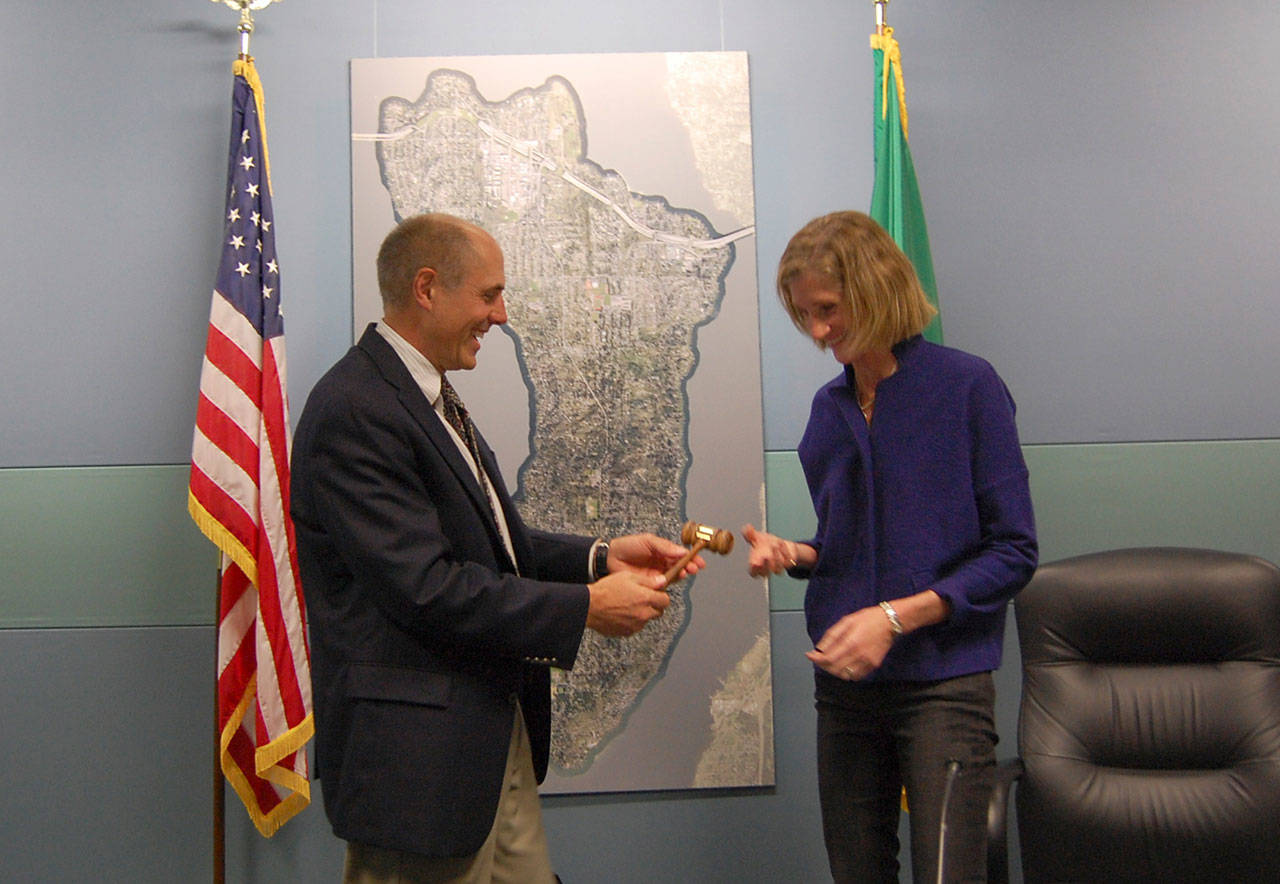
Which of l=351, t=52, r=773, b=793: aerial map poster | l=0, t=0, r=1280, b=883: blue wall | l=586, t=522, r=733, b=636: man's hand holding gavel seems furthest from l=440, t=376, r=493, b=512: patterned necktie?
l=0, t=0, r=1280, b=883: blue wall

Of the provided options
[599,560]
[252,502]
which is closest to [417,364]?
[599,560]

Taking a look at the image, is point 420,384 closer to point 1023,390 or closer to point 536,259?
point 536,259

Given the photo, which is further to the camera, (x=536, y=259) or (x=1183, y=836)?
(x=536, y=259)

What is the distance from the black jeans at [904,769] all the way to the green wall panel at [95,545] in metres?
1.75

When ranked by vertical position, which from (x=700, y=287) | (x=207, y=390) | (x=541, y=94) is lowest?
(x=207, y=390)

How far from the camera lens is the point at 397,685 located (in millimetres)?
1545

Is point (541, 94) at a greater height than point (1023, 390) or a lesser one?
greater

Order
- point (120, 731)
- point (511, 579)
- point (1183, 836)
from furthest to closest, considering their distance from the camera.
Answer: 1. point (120, 731)
2. point (1183, 836)
3. point (511, 579)

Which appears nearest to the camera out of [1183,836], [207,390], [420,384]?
[420,384]

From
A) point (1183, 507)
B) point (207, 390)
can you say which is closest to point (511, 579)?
point (207, 390)

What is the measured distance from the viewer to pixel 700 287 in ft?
8.85

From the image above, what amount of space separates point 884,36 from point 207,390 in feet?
6.18

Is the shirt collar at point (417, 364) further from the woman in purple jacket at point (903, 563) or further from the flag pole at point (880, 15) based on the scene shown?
the flag pole at point (880, 15)

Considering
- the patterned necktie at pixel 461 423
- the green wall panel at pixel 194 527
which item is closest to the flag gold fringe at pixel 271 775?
the green wall panel at pixel 194 527
